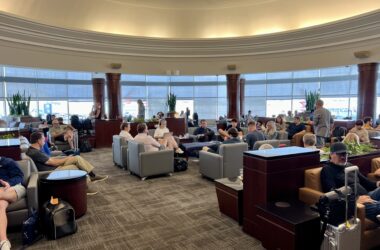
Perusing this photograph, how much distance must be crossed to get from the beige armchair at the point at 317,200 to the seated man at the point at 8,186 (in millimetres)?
3240

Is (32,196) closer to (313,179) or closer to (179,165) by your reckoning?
(313,179)

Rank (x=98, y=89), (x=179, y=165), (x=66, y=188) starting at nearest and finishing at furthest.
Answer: (x=66, y=188), (x=179, y=165), (x=98, y=89)

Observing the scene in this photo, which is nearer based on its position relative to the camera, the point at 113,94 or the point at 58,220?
the point at 58,220

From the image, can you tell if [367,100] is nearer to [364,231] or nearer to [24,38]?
[364,231]

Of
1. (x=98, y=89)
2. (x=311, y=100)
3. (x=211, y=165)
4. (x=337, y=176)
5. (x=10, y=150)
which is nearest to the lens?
(x=337, y=176)

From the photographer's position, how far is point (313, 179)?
3156mm

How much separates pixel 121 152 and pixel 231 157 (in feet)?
8.82

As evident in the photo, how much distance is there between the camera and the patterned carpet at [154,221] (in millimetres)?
3201

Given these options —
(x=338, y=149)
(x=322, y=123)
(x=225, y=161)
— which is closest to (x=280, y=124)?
(x=322, y=123)

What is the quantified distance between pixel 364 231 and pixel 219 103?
10855 millimetres

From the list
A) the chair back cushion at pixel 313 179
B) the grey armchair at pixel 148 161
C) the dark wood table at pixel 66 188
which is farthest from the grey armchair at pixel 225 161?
the dark wood table at pixel 66 188

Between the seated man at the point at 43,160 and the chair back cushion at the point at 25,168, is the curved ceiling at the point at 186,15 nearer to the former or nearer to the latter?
the seated man at the point at 43,160

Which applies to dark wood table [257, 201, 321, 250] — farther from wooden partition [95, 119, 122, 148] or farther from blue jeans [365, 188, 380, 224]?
wooden partition [95, 119, 122, 148]

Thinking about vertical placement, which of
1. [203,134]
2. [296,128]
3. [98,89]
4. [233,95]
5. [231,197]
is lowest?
[231,197]
